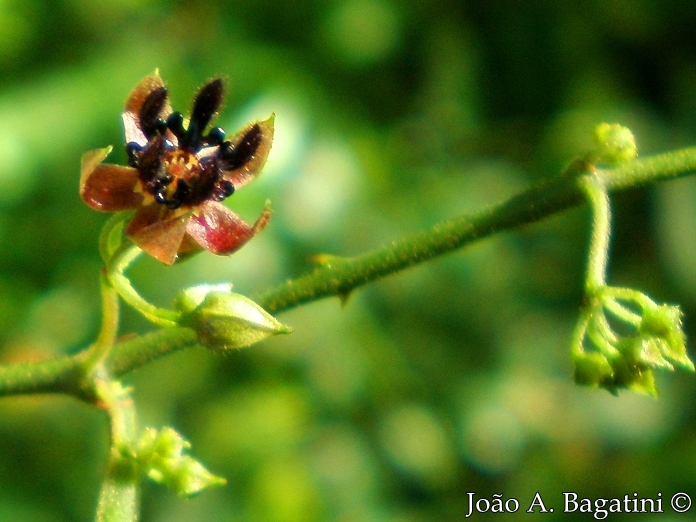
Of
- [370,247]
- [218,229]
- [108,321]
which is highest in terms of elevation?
[370,247]

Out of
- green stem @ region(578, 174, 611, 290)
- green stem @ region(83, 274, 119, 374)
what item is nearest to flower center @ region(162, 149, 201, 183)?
green stem @ region(83, 274, 119, 374)

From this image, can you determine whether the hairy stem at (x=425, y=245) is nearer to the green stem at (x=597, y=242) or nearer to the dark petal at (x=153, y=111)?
the green stem at (x=597, y=242)

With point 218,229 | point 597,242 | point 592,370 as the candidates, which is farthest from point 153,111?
point 592,370

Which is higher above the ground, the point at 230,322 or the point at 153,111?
the point at 153,111

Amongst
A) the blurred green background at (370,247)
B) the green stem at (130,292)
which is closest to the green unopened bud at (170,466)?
the green stem at (130,292)

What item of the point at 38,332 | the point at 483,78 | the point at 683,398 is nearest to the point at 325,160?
the point at 483,78

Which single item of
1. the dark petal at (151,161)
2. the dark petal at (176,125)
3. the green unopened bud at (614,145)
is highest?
the dark petal at (176,125)

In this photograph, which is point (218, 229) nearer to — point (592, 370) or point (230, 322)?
point (230, 322)
